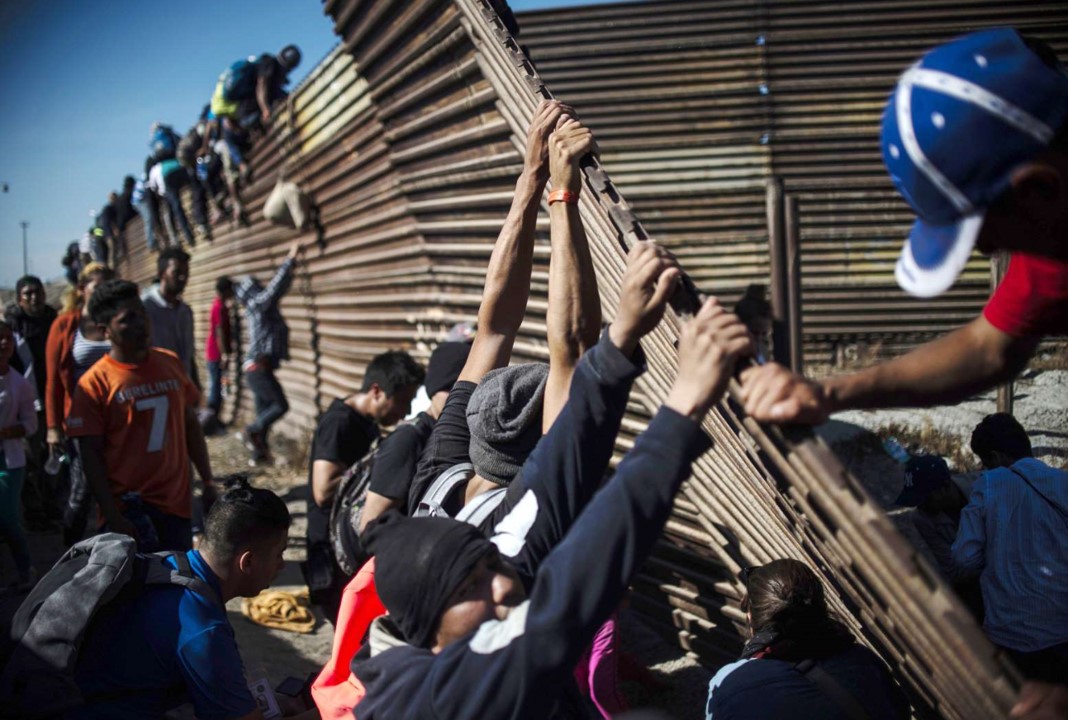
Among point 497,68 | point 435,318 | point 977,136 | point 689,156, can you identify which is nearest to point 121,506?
point 435,318

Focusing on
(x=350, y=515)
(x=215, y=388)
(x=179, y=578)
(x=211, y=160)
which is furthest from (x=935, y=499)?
(x=211, y=160)

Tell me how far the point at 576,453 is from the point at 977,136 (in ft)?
3.25

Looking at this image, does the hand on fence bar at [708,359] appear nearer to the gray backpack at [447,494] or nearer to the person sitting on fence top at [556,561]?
the person sitting on fence top at [556,561]

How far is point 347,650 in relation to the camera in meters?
2.48

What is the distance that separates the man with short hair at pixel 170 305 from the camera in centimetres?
639

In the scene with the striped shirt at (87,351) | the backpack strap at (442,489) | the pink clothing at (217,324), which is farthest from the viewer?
the pink clothing at (217,324)

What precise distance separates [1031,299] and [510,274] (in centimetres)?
147

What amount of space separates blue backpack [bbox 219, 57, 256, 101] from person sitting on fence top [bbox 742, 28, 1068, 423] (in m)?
11.0

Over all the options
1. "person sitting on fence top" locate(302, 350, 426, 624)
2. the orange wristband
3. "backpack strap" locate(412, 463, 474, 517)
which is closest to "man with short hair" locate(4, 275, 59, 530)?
"person sitting on fence top" locate(302, 350, 426, 624)

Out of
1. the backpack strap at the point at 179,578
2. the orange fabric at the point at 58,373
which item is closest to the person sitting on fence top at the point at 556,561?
the backpack strap at the point at 179,578

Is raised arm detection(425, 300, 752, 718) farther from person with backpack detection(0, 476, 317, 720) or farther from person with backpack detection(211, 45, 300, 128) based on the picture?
person with backpack detection(211, 45, 300, 128)

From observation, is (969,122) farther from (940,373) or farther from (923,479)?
(923,479)

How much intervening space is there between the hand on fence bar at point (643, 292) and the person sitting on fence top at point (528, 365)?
0.48 metres

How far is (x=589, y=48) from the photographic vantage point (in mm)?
9688
